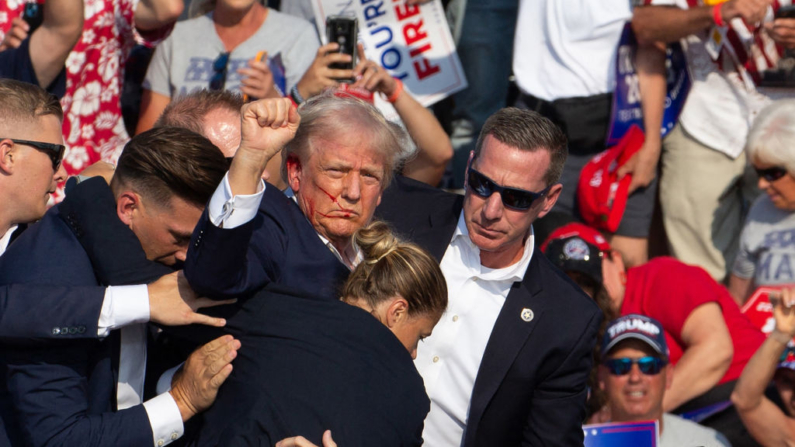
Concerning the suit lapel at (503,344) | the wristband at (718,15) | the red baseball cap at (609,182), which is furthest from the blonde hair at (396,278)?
the wristband at (718,15)

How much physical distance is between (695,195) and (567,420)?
8.15 ft

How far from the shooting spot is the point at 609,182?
18.4 ft

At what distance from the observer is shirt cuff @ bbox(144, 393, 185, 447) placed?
2.85m

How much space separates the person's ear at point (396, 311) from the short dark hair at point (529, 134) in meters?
1.06

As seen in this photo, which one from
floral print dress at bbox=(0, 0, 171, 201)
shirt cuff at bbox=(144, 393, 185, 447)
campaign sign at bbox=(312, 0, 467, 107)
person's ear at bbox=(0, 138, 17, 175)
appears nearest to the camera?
shirt cuff at bbox=(144, 393, 185, 447)

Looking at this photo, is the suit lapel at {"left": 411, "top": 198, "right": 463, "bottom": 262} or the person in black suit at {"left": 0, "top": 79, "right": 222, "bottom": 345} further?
the suit lapel at {"left": 411, "top": 198, "right": 463, "bottom": 262}

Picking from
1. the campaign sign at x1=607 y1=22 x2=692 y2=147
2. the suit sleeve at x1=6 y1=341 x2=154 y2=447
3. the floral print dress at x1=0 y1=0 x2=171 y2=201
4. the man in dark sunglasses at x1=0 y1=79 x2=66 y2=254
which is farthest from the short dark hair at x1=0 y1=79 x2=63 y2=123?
the campaign sign at x1=607 y1=22 x2=692 y2=147

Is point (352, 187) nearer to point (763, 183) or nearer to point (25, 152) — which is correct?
point (25, 152)

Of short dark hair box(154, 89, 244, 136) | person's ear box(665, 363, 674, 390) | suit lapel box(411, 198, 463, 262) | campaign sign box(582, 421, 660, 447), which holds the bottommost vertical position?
person's ear box(665, 363, 674, 390)

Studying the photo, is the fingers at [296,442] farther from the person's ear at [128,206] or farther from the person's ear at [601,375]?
the person's ear at [601,375]

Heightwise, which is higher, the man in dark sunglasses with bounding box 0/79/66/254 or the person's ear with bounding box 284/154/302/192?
the man in dark sunglasses with bounding box 0/79/66/254

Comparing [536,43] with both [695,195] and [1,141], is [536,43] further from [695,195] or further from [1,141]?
[1,141]

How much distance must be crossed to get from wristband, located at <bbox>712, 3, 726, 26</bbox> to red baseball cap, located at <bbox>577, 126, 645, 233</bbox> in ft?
2.17

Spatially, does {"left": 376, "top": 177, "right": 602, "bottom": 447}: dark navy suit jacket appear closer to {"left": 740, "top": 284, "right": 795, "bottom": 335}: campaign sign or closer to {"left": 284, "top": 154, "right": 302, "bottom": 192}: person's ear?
{"left": 284, "top": 154, "right": 302, "bottom": 192}: person's ear
